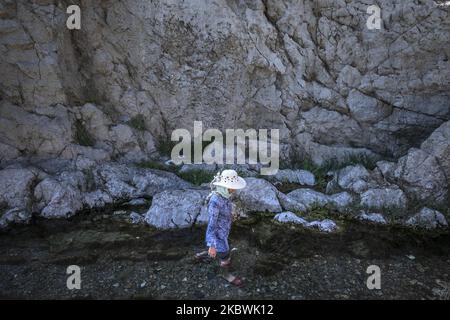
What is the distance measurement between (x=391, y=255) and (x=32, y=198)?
36.0 feet

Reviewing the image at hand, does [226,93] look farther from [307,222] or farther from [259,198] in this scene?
[307,222]

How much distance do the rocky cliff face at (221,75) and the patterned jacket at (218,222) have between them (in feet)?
24.4

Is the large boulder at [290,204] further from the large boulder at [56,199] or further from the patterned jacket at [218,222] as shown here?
the large boulder at [56,199]

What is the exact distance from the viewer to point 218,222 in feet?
24.4

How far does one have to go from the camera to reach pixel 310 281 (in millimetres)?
7676

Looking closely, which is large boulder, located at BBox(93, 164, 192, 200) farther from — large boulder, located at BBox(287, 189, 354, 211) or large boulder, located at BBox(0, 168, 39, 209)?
large boulder, located at BBox(287, 189, 354, 211)

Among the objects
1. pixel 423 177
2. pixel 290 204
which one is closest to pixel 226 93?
pixel 290 204

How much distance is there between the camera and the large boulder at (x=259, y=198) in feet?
36.2

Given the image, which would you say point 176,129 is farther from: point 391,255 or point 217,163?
point 391,255

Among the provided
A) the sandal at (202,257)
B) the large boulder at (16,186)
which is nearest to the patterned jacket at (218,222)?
the sandal at (202,257)

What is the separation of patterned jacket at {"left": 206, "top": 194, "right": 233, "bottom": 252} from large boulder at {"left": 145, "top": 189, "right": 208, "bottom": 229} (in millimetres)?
2824

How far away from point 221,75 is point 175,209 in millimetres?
6722
